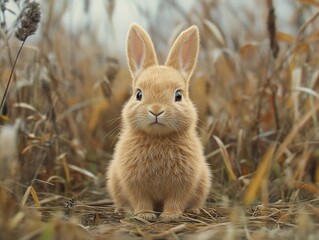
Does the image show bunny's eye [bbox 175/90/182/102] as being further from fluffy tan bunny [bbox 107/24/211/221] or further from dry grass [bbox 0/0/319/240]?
dry grass [bbox 0/0/319/240]

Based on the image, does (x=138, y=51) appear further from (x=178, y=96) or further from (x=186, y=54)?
(x=178, y=96)

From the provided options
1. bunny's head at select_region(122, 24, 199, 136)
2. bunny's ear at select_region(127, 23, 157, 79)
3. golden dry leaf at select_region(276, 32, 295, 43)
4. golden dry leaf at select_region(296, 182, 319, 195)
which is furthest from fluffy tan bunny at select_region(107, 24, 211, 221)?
Answer: golden dry leaf at select_region(276, 32, 295, 43)

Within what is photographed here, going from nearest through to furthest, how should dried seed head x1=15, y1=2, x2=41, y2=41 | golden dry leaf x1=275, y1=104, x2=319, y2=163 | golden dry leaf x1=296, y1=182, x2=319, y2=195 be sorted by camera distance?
dried seed head x1=15, y1=2, x2=41, y2=41
golden dry leaf x1=275, y1=104, x2=319, y2=163
golden dry leaf x1=296, y1=182, x2=319, y2=195

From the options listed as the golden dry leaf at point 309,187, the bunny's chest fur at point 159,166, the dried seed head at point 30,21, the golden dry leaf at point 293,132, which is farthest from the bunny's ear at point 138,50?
the golden dry leaf at point 309,187

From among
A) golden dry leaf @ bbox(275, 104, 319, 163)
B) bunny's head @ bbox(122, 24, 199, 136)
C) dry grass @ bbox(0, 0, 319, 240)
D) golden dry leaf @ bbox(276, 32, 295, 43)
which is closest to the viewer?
dry grass @ bbox(0, 0, 319, 240)

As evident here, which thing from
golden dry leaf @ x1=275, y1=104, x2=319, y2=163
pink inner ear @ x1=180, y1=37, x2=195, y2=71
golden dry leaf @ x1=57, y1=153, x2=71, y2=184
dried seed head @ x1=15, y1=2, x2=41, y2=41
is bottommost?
golden dry leaf @ x1=57, y1=153, x2=71, y2=184

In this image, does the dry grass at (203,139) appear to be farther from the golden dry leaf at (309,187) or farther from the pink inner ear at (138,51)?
the pink inner ear at (138,51)
